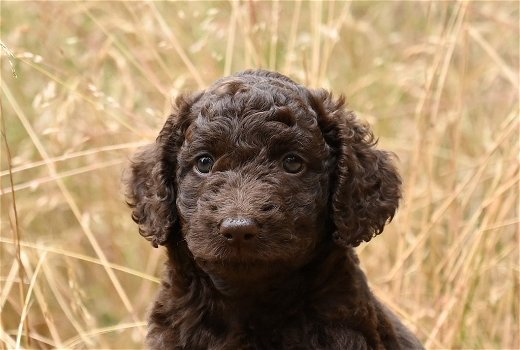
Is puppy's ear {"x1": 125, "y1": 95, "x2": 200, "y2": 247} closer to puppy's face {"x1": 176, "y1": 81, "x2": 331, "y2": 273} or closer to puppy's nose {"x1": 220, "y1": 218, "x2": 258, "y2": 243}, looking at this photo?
puppy's face {"x1": 176, "y1": 81, "x2": 331, "y2": 273}

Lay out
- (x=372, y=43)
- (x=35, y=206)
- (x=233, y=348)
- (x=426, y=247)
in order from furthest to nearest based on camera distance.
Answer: (x=372, y=43) → (x=35, y=206) → (x=426, y=247) → (x=233, y=348)

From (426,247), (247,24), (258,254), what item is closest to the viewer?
(258,254)

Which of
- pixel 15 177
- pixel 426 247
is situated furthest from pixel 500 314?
pixel 15 177

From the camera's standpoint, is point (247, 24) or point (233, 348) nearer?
point (233, 348)

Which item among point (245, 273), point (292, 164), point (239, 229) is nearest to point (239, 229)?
point (239, 229)

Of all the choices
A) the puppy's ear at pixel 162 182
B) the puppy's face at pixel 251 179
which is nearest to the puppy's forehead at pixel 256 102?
the puppy's face at pixel 251 179

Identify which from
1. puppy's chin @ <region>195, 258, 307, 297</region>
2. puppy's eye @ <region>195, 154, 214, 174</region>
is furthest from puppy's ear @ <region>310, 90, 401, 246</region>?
puppy's eye @ <region>195, 154, 214, 174</region>

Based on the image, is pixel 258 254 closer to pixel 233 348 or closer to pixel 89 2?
pixel 233 348

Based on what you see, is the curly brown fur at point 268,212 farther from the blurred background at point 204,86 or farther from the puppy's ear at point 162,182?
the blurred background at point 204,86
